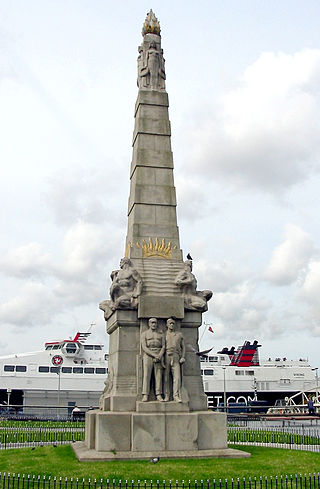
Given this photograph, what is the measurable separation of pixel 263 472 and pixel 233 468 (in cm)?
75

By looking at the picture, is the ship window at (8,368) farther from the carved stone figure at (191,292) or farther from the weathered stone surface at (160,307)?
the weathered stone surface at (160,307)

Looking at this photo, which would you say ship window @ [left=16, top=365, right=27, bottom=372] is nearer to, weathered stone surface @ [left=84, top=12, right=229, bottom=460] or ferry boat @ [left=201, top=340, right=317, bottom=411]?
ferry boat @ [left=201, top=340, right=317, bottom=411]

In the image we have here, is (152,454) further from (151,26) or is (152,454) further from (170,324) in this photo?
(151,26)

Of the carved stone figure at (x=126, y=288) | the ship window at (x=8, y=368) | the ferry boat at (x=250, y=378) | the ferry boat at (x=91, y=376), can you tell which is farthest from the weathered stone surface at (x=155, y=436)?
the ferry boat at (x=250, y=378)

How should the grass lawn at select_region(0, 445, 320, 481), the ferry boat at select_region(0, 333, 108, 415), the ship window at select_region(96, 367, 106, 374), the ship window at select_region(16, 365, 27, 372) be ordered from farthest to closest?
the ship window at select_region(96, 367, 106, 374)
the ship window at select_region(16, 365, 27, 372)
the ferry boat at select_region(0, 333, 108, 415)
the grass lawn at select_region(0, 445, 320, 481)

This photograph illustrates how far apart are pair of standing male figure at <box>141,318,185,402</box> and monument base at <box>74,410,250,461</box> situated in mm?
502

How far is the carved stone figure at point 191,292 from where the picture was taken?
16.5 meters

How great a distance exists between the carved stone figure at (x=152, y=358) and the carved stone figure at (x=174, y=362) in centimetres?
18

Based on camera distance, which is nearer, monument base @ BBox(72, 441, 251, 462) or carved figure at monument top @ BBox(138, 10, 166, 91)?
monument base @ BBox(72, 441, 251, 462)

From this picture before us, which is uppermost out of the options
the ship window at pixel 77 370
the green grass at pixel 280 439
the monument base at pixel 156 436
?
the ship window at pixel 77 370

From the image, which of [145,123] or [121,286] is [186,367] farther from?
[145,123]

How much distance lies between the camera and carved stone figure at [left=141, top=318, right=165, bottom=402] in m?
15.3

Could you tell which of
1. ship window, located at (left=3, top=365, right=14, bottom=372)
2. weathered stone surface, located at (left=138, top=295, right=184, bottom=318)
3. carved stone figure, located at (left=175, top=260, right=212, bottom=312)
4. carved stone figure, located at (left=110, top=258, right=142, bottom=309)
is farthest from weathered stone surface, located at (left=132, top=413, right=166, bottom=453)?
ship window, located at (left=3, top=365, right=14, bottom=372)

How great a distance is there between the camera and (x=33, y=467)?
13.1m
